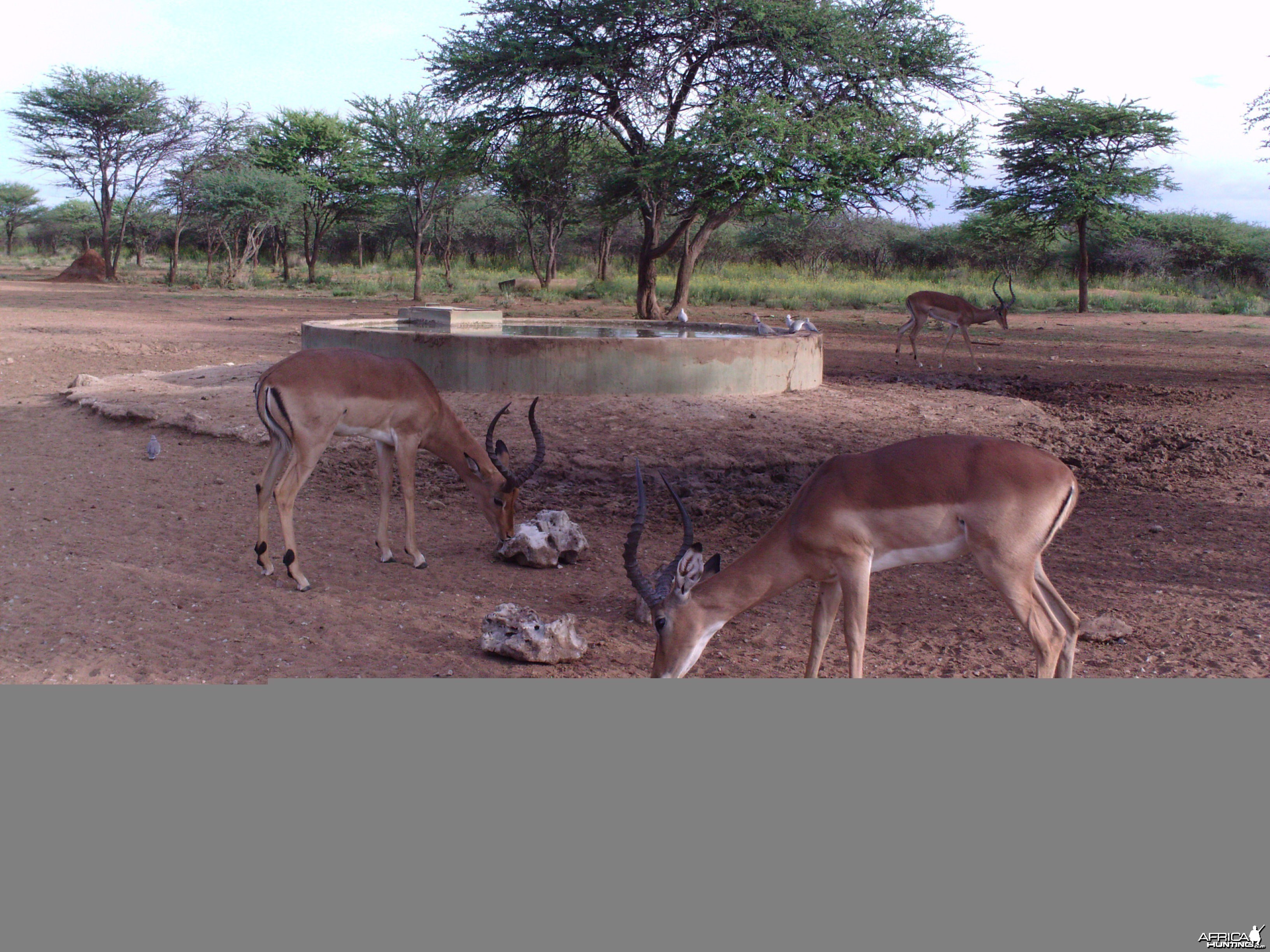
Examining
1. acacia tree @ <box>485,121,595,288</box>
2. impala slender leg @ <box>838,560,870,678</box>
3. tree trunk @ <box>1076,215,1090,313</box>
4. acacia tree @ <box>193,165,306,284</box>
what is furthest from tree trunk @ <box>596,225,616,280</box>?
impala slender leg @ <box>838,560,870,678</box>

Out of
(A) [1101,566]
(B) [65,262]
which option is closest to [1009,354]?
(A) [1101,566]

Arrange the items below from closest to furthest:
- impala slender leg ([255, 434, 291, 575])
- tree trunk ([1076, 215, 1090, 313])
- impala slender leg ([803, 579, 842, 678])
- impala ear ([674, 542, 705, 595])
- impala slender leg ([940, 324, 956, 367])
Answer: impala ear ([674, 542, 705, 595])
impala slender leg ([803, 579, 842, 678])
impala slender leg ([255, 434, 291, 575])
impala slender leg ([940, 324, 956, 367])
tree trunk ([1076, 215, 1090, 313])

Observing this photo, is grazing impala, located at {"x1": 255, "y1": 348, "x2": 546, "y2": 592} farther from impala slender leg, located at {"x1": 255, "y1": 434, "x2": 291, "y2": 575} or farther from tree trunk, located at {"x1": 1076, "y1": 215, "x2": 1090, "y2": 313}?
tree trunk, located at {"x1": 1076, "y1": 215, "x2": 1090, "y2": 313}

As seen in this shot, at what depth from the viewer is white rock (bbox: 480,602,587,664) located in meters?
4.38

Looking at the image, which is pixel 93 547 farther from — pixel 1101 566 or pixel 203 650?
pixel 1101 566

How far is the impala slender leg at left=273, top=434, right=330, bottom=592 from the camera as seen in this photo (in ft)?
17.3

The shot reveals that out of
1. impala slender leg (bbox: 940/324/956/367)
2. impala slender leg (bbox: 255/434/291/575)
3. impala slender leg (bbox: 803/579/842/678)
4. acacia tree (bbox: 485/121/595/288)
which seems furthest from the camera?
acacia tree (bbox: 485/121/595/288)

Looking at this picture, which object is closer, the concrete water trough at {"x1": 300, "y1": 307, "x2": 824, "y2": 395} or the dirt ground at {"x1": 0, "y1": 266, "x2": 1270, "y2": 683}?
the dirt ground at {"x1": 0, "y1": 266, "x2": 1270, "y2": 683}

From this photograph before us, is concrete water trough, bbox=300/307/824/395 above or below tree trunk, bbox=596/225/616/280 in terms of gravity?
below

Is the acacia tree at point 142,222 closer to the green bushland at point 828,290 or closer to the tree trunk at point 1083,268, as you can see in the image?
the green bushland at point 828,290

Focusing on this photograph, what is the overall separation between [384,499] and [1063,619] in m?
3.61

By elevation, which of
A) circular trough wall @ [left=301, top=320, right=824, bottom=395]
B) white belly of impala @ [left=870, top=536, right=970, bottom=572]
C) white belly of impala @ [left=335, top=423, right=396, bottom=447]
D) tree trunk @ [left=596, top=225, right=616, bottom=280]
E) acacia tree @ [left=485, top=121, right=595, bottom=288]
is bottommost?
white belly of impala @ [left=870, top=536, right=970, bottom=572]

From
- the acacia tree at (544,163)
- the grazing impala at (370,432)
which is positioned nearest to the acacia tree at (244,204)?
the acacia tree at (544,163)

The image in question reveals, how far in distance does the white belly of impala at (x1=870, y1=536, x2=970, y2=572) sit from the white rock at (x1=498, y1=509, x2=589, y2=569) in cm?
235
